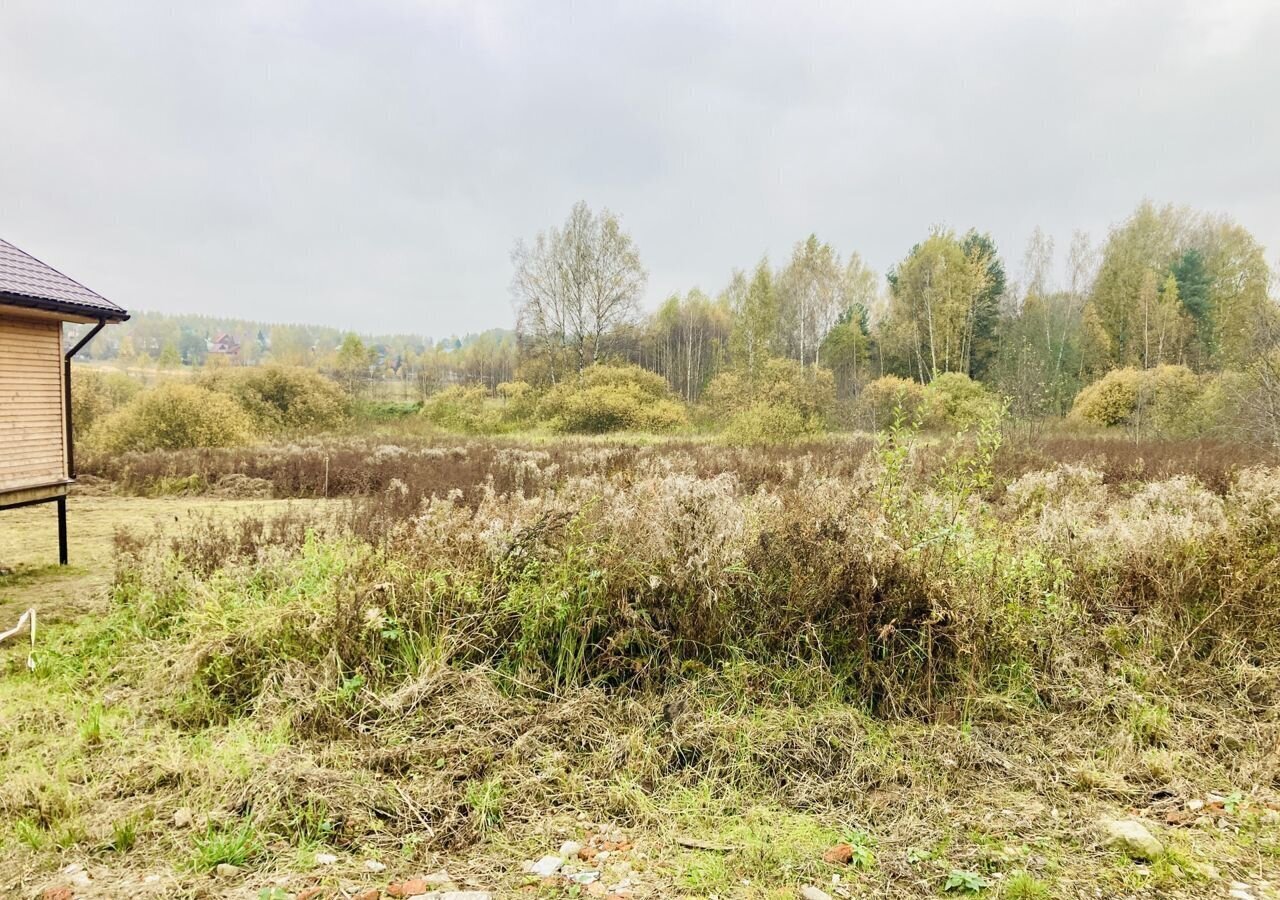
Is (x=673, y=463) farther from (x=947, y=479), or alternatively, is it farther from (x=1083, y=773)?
(x=1083, y=773)

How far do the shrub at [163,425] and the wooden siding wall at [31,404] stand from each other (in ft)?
42.8

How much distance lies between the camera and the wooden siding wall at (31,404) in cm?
737

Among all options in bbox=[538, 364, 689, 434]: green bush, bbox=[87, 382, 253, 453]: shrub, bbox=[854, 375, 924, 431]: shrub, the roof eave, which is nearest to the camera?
the roof eave

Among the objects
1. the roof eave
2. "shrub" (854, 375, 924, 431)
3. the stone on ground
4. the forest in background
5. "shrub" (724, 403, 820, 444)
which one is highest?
the forest in background

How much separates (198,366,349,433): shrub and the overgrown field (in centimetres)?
2620

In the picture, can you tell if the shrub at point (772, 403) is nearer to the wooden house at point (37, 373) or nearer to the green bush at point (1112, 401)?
the green bush at point (1112, 401)

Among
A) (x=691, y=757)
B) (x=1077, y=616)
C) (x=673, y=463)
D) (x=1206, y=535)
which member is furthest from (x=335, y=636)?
(x=673, y=463)

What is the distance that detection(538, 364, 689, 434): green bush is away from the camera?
2961 centimetres

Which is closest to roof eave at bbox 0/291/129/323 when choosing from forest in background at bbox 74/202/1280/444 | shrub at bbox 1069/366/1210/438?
forest in background at bbox 74/202/1280/444

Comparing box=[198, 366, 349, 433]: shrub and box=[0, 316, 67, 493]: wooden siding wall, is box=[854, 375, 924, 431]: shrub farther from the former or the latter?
box=[198, 366, 349, 433]: shrub

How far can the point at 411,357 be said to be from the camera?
46.7 meters

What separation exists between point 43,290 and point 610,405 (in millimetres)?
22785

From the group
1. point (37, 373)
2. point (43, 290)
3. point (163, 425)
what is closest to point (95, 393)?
point (163, 425)

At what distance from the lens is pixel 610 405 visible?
29.5 meters
